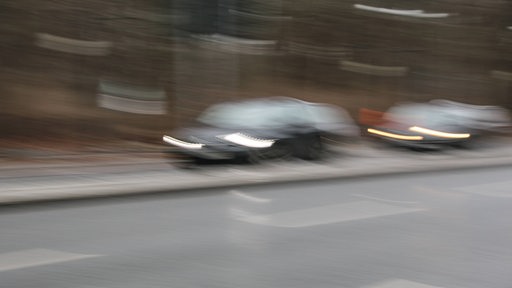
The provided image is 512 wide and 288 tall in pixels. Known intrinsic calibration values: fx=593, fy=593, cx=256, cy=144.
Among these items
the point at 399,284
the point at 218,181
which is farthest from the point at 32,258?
the point at 218,181

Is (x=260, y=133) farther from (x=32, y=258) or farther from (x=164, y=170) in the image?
(x=32, y=258)

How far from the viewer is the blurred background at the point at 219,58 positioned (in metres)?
13.6

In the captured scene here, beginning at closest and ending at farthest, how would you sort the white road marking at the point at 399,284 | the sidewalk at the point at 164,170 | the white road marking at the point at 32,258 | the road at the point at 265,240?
the white road marking at the point at 399,284, the road at the point at 265,240, the white road marking at the point at 32,258, the sidewalk at the point at 164,170

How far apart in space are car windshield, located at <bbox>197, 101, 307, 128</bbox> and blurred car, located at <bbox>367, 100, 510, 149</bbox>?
2701 millimetres

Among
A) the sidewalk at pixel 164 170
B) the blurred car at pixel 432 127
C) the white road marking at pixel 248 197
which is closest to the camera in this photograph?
the white road marking at pixel 248 197

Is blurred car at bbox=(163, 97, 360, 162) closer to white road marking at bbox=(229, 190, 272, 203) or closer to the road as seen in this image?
white road marking at bbox=(229, 190, 272, 203)

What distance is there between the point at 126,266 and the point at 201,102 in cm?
1109

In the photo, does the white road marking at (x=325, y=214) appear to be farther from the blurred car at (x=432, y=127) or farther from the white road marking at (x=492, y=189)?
the blurred car at (x=432, y=127)

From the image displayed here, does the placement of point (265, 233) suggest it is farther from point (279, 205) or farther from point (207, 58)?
point (207, 58)

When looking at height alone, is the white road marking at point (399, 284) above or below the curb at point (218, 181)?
below

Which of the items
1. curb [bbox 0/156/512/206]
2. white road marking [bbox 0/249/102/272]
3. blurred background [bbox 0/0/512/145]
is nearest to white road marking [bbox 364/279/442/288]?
white road marking [bbox 0/249/102/272]

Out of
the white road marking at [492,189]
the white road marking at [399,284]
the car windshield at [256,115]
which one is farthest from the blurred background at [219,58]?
the white road marking at [399,284]

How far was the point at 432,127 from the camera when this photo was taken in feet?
40.4

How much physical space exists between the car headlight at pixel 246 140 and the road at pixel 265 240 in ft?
6.42
